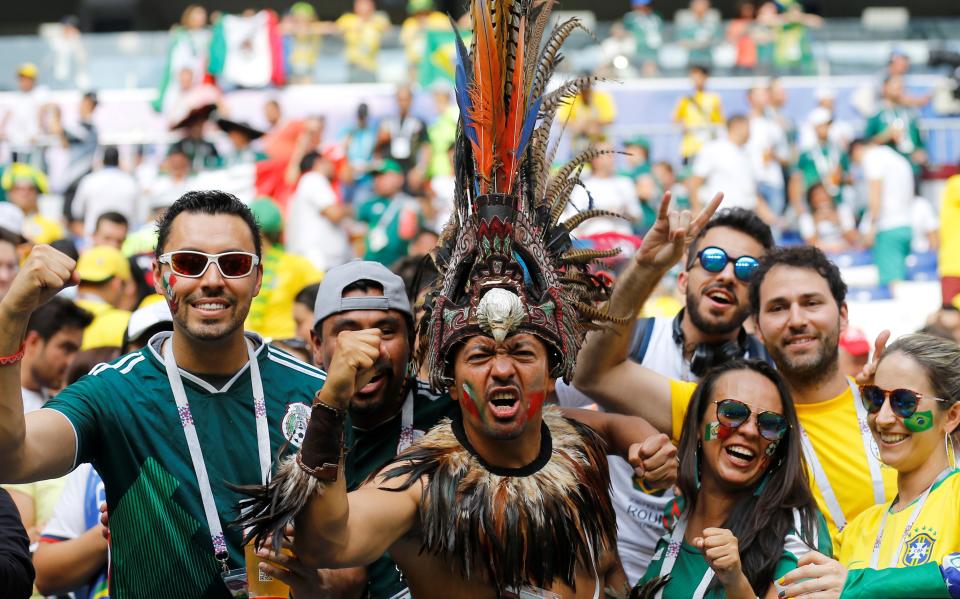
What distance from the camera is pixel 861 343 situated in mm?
6930

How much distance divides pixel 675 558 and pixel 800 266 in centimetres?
135

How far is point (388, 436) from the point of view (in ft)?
13.7

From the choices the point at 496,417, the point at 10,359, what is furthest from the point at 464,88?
the point at 10,359

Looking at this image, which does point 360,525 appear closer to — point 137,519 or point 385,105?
point 137,519

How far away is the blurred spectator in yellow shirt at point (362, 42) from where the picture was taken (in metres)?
18.3

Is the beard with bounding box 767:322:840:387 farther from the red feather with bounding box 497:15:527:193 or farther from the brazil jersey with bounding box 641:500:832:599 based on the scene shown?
the red feather with bounding box 497:15:527:193

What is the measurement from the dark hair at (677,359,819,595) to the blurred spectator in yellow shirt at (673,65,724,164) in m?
11.3

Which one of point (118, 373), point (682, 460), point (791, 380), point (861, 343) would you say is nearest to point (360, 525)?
point (118, 373)

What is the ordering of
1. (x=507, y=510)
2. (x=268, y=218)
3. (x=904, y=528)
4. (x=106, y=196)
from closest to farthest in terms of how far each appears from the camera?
(x=507, y=510) < (x=904, y=528) < (x=268, y=218) < (x=106, y=196)

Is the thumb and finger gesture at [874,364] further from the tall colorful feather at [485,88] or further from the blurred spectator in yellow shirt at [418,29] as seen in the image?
the blurred spectator in yellow shirt at [418,29]

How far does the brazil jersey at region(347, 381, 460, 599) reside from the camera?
4043 millimetres

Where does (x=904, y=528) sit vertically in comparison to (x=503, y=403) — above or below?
below

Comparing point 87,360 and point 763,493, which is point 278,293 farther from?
point 763,493

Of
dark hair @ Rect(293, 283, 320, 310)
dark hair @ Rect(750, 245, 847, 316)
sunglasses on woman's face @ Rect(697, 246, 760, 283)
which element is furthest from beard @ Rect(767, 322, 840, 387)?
dark hair @ Rect(293, 283, 320, 310)
